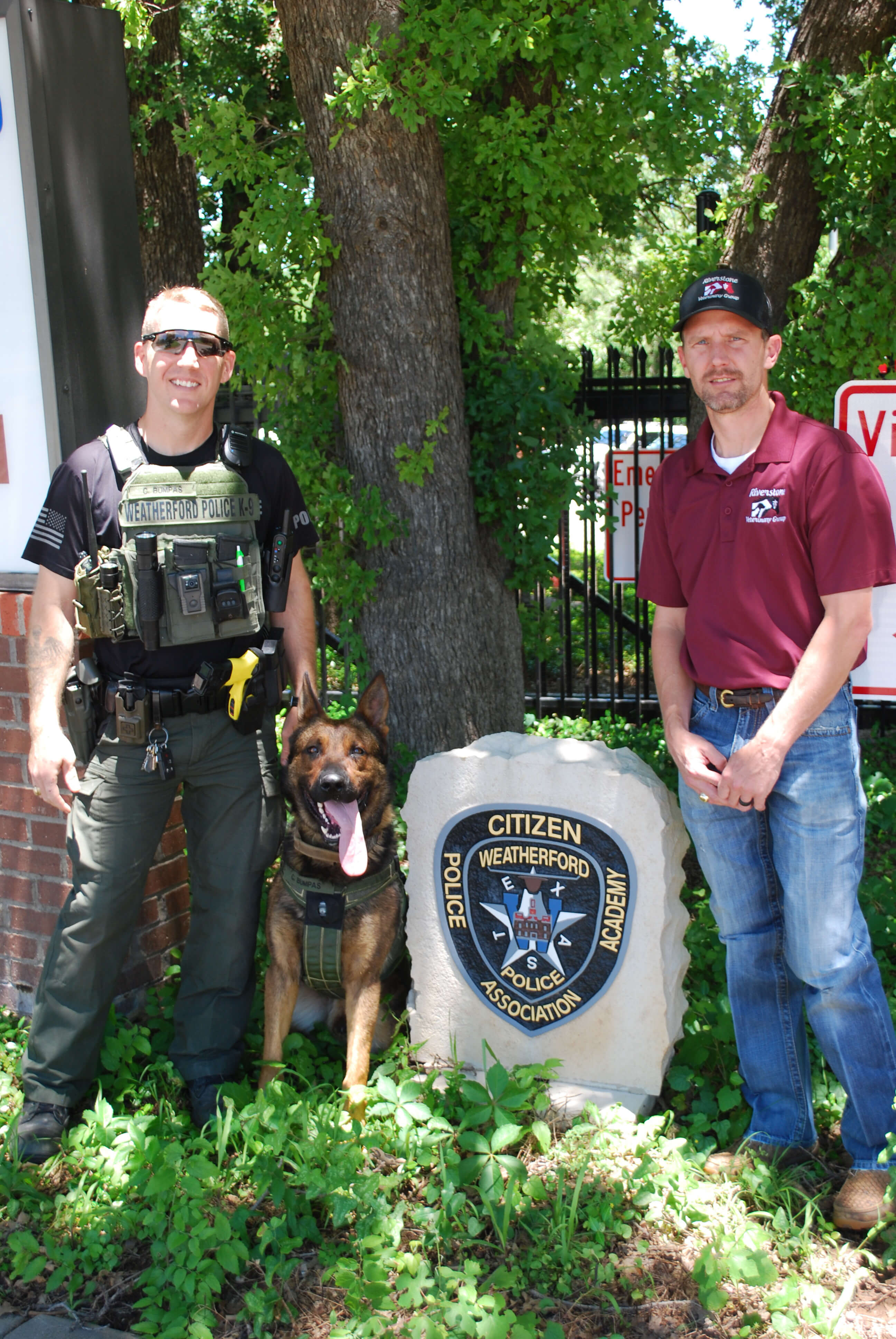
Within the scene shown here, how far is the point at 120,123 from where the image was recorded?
12.4 feet

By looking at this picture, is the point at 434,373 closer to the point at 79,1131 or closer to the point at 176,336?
the point at 176,336

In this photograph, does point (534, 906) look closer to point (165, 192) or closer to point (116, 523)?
point (116, 523)

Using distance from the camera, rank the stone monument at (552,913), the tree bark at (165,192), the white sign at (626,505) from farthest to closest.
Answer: the tree bark at (165,192) < the white sign at (626,505) < the stone monument at (552,913)

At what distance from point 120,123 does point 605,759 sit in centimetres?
281

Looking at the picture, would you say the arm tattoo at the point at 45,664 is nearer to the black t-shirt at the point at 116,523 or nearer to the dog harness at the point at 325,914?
the black t-shirt at the point at 116,523

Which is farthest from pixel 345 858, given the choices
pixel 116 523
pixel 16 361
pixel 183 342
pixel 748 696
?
pixel 16 361

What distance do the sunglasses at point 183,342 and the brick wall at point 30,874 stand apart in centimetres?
122

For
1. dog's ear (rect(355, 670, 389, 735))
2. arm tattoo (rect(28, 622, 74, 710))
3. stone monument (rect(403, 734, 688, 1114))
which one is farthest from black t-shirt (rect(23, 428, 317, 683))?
stone monument (rect(403, 734, 688, 1114))

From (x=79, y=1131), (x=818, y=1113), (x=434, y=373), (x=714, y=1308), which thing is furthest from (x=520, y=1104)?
(x=434, y=373)

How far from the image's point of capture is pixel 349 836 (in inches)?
133

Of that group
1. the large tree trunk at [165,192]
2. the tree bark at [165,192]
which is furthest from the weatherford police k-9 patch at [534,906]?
the tree bark at [165,192]

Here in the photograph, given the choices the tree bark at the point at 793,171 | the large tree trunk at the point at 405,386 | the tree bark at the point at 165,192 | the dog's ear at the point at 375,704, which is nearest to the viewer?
the dog's ear at the point at 375,704

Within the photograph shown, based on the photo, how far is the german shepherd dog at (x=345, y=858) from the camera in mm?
3393

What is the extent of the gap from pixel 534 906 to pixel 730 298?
192 centimetres
